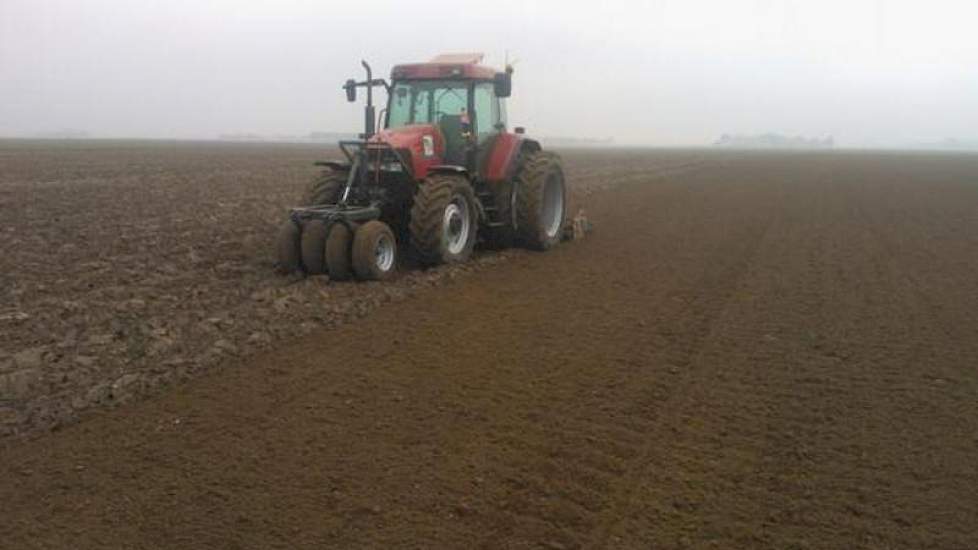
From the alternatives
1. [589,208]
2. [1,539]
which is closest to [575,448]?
[1,539]

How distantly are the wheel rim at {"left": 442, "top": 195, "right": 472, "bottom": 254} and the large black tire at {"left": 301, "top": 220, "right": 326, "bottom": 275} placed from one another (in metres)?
1.38

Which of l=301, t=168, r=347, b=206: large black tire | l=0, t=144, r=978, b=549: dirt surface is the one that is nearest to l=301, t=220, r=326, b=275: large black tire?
l=301, t=168, r=347, b=206: large black tire

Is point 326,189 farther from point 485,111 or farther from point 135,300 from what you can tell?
point 135,300

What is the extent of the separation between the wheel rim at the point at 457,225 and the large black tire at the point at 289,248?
1574mm

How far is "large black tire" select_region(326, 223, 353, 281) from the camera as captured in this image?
26.8 feet

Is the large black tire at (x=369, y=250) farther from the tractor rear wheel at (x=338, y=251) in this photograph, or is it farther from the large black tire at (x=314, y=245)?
the large black tire at (x=314, y=245)

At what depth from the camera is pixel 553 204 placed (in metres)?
11.6

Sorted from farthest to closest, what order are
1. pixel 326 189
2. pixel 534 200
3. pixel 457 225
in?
pixel 534 200, pixel 457 225, pixel 326 189

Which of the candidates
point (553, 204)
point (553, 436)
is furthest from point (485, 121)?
point (553, 436)

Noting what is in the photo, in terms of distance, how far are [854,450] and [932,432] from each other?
23.6 inches

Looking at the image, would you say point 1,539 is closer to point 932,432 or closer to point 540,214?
point 932,432

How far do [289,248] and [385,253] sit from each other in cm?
96

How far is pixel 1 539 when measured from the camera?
11.3 ft

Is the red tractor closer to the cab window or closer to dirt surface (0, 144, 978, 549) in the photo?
the cab window
